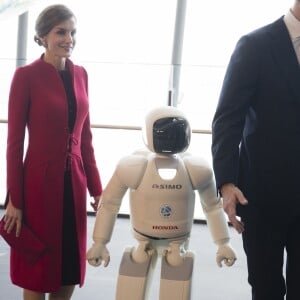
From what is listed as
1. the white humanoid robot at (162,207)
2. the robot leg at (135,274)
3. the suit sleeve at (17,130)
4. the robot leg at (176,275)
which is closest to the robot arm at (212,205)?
the white humanoid robot at (162,207)

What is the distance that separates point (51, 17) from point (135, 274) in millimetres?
897

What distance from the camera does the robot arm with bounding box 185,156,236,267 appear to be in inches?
62.6

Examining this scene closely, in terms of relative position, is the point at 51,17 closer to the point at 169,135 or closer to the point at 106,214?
the point at 169,135

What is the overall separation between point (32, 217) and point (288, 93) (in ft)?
3.11

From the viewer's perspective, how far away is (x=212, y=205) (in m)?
1.65

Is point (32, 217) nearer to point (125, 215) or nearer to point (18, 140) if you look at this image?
point (18, 140)

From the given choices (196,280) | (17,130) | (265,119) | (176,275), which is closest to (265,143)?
(265,119)

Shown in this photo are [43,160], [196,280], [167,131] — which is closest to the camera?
[167,131]

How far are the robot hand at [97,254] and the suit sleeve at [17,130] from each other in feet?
0.94

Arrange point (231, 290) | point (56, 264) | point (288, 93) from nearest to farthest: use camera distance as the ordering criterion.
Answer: point (288, 93) → point (56, 264) → point (231, 290)

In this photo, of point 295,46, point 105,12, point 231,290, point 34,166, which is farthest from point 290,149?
point 105,12

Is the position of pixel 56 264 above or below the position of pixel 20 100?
below

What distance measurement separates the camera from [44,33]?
1.64 metres

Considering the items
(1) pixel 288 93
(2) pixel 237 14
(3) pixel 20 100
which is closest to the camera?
(1) pixel 288 93
